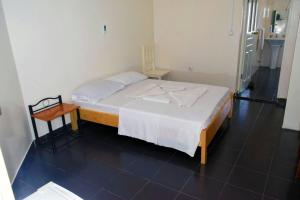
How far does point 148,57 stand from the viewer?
15.8ft

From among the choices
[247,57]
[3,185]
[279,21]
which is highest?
[279,21]

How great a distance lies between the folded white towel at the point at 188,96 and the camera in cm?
275

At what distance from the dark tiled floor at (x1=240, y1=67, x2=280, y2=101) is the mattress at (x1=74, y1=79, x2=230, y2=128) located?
1.56 metres

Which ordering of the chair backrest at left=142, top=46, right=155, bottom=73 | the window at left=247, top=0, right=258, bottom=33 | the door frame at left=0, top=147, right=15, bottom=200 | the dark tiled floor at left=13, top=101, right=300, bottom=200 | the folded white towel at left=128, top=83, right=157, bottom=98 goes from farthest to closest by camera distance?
the chair backrest at left=142, top=46, right=155, bottom=73 < the window at left=247, top=0, right=258, bottom=33 < the folded white towel at left=128, top=83, right=157, bottom=98 < the dark tiled floor at left=13, top=101, right=300, bottom=200 < the door frame at left=0, top=147, right=15, bottom=200

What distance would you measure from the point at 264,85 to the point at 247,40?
50.1 inches

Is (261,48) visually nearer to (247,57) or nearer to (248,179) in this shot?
(247,57)

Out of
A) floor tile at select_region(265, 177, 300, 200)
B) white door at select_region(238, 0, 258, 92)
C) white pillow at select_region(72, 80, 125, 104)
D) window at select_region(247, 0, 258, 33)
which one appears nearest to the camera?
floor tile at select_region(265, 177, 300, 200)

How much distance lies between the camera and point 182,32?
4.66 m

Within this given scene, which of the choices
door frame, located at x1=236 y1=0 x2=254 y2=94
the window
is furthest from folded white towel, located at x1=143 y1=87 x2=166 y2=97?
the window

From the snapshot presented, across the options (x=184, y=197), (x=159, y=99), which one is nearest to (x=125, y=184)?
(x=184, y=197)

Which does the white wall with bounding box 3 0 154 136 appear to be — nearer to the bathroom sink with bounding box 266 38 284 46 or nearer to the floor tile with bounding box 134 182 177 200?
the floor tile with bounding box 134 182 177 200

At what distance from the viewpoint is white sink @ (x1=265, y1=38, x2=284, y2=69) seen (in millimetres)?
6283

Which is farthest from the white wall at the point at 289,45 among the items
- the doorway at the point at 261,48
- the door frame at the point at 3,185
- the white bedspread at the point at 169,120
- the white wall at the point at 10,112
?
the door frame at the point at 3,185

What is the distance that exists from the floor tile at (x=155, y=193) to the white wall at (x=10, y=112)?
1242 millimetres
